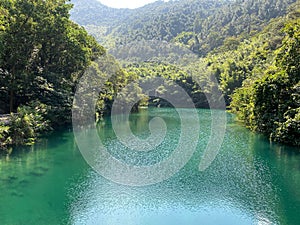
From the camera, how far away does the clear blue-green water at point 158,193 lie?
11.5 meters

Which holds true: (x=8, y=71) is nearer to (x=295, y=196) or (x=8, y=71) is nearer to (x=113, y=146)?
(x=113, y=146)

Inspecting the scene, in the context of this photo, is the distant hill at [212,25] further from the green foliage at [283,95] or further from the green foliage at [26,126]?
the green foliage at [26,126]

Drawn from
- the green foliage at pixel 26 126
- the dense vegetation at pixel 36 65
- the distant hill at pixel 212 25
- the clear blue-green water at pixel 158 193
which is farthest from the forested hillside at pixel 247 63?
the dense vegetation at pixel 36 65

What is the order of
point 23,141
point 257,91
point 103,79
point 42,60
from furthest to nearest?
point 103,79 < point 42,60 < point 257,91 < point 23,141

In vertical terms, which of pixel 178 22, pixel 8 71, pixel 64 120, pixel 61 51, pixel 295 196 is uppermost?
pixel 178 22

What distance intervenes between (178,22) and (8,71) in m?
129

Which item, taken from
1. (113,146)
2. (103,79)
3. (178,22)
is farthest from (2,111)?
(178,22)

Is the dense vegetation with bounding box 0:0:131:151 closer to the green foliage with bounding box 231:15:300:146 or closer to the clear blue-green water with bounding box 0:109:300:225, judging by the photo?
the clear blue-green water with bounding box 0:109:300:225

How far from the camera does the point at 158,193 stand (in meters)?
13.9

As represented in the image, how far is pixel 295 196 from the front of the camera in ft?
43.8

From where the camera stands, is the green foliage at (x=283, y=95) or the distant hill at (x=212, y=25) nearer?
the green foliage at (x=283, y=95)

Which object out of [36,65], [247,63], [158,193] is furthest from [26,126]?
[247,63]

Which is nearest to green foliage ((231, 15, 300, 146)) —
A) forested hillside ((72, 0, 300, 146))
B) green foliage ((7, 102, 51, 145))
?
forested hillside ((72, 0, 300, 146))

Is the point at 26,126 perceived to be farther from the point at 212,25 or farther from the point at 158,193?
the point at 212,25
